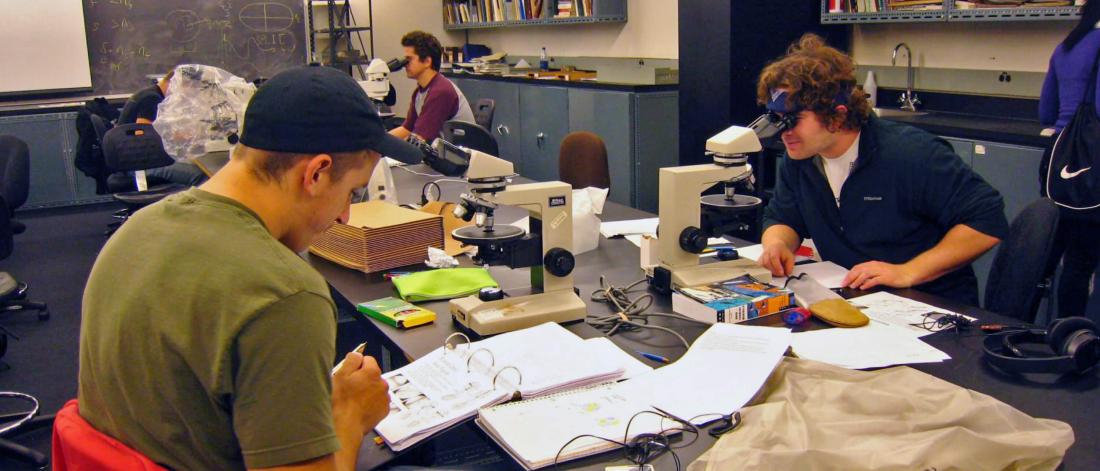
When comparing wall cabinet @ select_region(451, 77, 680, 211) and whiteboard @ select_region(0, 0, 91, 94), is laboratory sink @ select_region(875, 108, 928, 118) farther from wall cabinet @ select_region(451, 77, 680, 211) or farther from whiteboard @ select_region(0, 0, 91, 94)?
whiteboard @ select_region(0, 0, 91, 94)

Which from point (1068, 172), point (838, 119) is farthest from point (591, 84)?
point (838, 119)

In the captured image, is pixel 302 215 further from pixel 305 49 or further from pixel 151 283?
pixel 305 49

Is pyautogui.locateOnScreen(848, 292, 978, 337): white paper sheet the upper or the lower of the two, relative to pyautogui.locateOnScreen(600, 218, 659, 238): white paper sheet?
lower

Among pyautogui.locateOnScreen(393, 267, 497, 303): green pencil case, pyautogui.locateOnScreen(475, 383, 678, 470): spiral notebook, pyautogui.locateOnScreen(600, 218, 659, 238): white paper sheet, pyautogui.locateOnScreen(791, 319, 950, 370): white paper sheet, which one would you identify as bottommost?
pyautogui.locateOnScreen(475, 383, 678, 470): spiral notebook

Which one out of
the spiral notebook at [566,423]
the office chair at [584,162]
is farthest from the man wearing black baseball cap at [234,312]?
the office chair at [584,162]

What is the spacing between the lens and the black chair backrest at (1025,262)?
6.96ft

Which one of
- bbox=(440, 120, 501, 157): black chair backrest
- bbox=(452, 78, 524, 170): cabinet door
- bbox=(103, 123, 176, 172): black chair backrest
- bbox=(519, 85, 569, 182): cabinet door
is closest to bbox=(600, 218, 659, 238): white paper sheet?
bbox=(440, 120, 501, 157): black chair backrest

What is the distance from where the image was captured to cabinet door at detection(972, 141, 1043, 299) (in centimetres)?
358

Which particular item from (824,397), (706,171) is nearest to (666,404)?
(824,397)

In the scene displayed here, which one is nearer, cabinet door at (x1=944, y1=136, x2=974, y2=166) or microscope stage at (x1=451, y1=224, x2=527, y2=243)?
microscope stage at (x1=451, y1=224, x2=527, y2=243)

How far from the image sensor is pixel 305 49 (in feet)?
25.5

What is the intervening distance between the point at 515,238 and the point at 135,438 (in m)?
0.99

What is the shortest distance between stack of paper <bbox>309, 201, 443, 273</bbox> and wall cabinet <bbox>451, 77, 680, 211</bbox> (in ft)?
10.5

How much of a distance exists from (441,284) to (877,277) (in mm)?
1053
